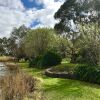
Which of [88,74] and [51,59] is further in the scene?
[51,59]

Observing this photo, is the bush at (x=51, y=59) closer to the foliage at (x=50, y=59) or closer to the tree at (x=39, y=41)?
the foliage at (x=50, y=59)

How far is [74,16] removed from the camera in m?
50.5

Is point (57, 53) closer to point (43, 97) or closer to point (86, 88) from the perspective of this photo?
point (86, 88)

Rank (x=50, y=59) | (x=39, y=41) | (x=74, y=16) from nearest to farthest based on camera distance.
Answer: (x=50, y=59) → (x=74, y=16) → (x=39, y=41)

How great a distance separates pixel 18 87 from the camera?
1477cm

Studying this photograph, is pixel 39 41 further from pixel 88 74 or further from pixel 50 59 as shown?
pixel 88 74

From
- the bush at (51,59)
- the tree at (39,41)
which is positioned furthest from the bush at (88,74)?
the tree at (39,41)

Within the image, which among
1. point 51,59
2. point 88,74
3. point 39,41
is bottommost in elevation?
point 88,74

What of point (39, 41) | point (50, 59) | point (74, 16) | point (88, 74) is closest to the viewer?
point (88, 74)

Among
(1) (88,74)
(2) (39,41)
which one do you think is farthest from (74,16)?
(1) (88,74)

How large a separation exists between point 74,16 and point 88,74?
28.7 meters

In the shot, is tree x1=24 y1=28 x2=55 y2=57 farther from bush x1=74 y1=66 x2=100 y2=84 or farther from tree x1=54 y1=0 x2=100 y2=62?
bush x1=74 y1=66 x2=100 y2=84

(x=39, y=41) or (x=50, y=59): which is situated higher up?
(x=39, y=41)

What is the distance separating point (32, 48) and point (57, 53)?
18.6m
